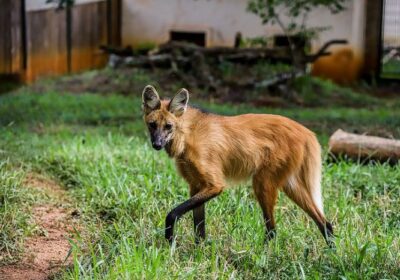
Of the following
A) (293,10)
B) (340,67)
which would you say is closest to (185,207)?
(293,10)

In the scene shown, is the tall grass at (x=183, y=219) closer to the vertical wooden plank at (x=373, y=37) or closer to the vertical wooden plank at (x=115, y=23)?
the vertical wooden plank at (x=373, y=37)

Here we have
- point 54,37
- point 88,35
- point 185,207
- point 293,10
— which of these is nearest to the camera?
point 185,207

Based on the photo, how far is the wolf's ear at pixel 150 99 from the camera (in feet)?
13.9

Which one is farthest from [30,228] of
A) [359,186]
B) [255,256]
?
[359,186]

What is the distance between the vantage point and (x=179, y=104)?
4.32 metres

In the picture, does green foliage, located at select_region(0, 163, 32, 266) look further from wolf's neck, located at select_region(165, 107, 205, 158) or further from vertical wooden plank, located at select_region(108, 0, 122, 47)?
vertical wooden plank, located at select_region(108, 0, 122, 47)

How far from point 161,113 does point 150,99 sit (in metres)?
0.10

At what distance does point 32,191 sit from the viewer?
17.9 feet

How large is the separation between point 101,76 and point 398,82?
16.9ft

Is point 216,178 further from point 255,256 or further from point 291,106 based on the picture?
point 291,106

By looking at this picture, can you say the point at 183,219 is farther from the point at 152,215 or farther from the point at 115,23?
the point at 115,23

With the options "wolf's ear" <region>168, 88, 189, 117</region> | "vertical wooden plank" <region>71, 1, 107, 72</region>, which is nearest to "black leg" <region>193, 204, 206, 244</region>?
"wolf's ear" <region>168, 88, 189, 117</region>

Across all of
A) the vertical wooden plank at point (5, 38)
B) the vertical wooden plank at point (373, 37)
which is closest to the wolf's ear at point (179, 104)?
the vertical wooden plank at point (5, 38)

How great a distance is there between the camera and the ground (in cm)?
378
